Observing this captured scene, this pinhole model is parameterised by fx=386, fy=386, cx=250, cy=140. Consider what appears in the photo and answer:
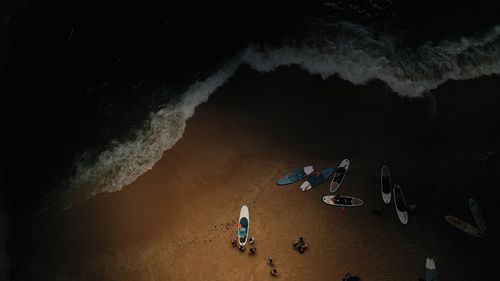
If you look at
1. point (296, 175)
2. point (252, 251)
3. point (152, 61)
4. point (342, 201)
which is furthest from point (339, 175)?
point (152, 61)

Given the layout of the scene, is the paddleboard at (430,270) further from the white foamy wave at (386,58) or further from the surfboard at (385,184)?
the white foamy wave at (386,58)

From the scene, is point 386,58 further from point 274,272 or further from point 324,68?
point 274,272

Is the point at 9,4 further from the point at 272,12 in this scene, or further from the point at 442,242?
the point at 442,242

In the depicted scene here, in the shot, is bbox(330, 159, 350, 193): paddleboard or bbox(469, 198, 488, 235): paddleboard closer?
bbox(469, 198, 488, 235): paddleboard

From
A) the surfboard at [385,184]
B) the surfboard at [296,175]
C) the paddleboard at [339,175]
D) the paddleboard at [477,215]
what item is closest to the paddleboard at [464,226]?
the paddleboard at [477,215]

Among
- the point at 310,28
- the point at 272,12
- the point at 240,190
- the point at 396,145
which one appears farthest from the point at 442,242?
the point at 272,12

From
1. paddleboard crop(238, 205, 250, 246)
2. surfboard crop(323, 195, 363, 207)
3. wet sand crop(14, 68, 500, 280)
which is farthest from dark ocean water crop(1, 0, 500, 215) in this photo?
surfboard crop(323, 195, 363, 207)

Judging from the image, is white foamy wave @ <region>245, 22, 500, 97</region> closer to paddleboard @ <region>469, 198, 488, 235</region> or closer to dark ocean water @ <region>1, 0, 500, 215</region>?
dark ocean water @ <region>1, 0, 500, 215</region>
